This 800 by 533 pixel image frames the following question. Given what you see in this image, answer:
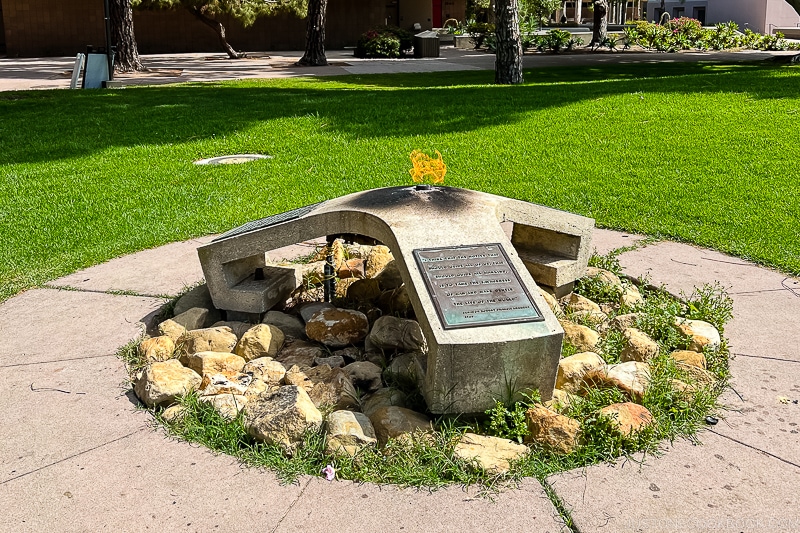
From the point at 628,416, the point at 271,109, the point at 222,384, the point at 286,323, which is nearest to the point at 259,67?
the point at 271,109

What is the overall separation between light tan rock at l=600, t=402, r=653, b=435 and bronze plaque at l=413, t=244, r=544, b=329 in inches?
20.8

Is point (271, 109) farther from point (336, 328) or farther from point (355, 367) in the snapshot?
point (355, 367)

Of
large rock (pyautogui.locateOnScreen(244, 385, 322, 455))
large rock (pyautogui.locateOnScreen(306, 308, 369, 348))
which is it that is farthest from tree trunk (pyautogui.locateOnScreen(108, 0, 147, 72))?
large rock (pyautogui.locateOnScreen(244, 385, 322, 455))

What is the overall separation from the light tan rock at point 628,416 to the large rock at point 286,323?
196 cm

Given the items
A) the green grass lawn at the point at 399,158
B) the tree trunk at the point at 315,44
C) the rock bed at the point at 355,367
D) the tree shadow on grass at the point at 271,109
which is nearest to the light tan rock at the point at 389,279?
the rock bed at the point at 355,367

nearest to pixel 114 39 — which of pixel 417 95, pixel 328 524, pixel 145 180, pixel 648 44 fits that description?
pixel 417 95

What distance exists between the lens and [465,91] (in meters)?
14.3

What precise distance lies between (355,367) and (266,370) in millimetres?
470

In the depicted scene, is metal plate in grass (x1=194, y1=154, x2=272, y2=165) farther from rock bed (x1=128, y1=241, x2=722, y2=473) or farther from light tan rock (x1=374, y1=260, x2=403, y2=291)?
light tan rock (x1=374, y1=260, x2=403, y2=291)

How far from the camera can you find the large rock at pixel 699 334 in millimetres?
4500

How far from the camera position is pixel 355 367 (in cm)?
432

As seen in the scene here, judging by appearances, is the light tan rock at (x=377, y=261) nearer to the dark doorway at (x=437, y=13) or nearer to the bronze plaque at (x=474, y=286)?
the bronze plaque at (x=474, y=286)

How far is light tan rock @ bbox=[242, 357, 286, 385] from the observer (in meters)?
4.28

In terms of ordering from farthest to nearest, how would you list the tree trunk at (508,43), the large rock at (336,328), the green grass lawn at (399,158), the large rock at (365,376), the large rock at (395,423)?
the tree trunk at (508,43) < the green grass lawn at (399,158) < the large rock at (336,328) < the large rock at (365,376) < the large rock at (395,423)
